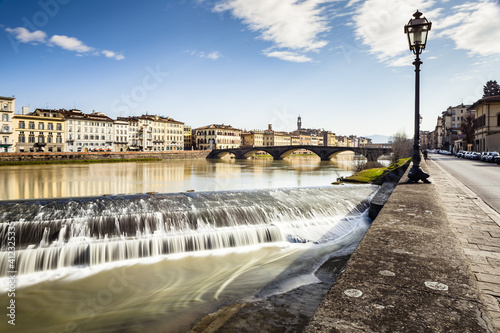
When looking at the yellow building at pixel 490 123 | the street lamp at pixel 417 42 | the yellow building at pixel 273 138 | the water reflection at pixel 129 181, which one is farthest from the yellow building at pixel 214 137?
the street lamp at pixel 417 42

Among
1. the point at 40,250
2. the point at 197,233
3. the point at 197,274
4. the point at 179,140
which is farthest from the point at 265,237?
the point at 179,140

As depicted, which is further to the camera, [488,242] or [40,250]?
[40,250]

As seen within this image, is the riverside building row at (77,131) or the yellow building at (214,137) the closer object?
the riverside building row at (77,131)

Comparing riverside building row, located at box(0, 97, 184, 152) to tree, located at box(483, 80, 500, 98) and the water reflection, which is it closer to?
the water reflection

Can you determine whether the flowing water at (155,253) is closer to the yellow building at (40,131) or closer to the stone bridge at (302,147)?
the stone bridge at (302,147)

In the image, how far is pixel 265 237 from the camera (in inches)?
433

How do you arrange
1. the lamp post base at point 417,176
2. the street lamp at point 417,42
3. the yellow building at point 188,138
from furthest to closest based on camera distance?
the yellow building at point 188,138, the lamp post base at point 417,176, the street lamp at point 417,42

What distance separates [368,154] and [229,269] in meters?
68.8

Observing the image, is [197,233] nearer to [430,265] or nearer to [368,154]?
[430,265]

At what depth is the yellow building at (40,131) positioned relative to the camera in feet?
231

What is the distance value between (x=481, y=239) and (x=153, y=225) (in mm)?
8601

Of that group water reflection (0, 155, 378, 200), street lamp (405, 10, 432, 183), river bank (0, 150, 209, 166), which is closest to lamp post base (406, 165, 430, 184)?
street lamp (405, 10, 432, 183)

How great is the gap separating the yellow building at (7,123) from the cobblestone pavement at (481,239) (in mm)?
77675

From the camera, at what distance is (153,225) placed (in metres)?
10.4
